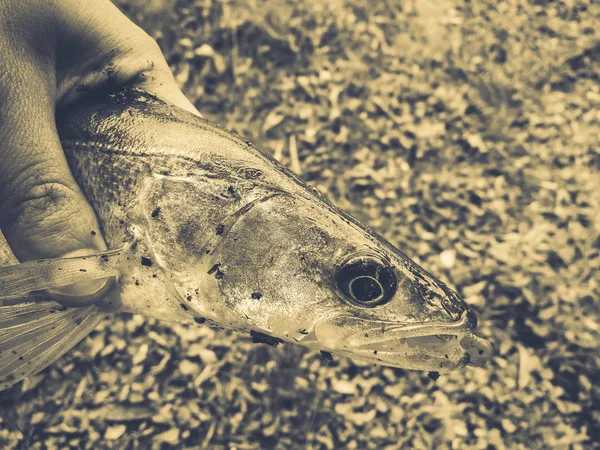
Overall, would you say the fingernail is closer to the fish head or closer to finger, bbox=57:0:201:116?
the fish head

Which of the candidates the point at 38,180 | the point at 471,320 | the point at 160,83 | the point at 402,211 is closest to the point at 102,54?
the point at 160,83

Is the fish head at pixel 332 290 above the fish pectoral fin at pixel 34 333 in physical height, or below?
above

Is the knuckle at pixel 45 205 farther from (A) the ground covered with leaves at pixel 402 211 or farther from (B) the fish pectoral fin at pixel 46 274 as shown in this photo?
(A) the ground covered with leaves at pixel 402 211

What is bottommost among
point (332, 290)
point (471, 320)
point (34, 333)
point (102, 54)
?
point (34, 333)

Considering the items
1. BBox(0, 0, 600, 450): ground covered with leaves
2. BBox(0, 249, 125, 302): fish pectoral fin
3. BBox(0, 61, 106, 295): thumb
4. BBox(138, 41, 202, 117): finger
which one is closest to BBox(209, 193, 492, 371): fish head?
BBox(0, 249, 125, 302): fish pectoral fin

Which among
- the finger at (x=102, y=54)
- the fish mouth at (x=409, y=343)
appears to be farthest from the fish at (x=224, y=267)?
the finger at (x=102, y=54)

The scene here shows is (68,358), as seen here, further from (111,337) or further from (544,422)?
(544,422)

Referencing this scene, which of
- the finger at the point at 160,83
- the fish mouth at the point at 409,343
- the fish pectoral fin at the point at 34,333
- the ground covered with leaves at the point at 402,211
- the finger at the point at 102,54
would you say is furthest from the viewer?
the ground covered with leaves at the point at 402,211

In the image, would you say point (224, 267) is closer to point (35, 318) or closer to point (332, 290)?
point (332, 290)
